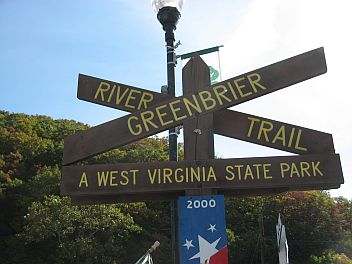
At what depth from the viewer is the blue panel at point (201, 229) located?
3998 millimetres

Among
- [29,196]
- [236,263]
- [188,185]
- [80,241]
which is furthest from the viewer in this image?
[29,196]

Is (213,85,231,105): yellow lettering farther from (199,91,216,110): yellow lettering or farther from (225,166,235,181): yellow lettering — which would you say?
(225,166,235,181): yellow lettering

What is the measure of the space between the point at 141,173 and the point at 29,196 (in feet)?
107

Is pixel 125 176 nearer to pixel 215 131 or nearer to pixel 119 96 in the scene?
pixel 119 96

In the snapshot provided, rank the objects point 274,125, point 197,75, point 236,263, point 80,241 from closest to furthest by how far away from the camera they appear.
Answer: point 274,125 < point 197,75 < point 80,241 < point 236,263

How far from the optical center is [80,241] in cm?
2542

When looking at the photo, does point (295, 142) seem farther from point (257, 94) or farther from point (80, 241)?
point (80, 241)

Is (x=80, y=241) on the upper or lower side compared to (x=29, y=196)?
lower

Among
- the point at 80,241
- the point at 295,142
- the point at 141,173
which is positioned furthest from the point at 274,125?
the point at 80,241

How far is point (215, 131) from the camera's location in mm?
4469

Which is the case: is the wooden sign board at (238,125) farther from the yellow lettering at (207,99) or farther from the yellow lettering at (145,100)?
the yellow lettering at (207,99)

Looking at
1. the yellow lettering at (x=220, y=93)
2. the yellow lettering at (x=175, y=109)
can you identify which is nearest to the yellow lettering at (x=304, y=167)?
the yellow lettering at (x=220, y=93)

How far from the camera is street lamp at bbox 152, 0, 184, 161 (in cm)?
531

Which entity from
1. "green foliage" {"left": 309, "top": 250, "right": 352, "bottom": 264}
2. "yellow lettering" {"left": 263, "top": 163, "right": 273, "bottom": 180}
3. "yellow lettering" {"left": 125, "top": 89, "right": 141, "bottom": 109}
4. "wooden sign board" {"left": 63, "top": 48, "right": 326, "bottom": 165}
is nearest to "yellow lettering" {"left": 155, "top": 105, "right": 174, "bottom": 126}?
"wooden sign board" {"left": 63, "top": 48, "right": 326, "bottom": 165}
